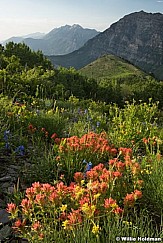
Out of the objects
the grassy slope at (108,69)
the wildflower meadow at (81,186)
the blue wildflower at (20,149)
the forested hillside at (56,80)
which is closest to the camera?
the wildflower meadow at (81,186)

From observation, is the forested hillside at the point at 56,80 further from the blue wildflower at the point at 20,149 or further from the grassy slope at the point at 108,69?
the grassy slope at the point at 108,69

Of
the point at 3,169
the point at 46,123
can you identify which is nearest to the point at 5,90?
the point at 46,123

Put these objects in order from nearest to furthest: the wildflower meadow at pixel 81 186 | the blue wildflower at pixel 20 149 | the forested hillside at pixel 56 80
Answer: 1. the wildflower meadow at pixel 81 186
2. the blue wildflower at pixel 20 149
3. the forested hillside at pixel 56 80

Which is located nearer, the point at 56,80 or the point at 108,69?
the point at 56,80

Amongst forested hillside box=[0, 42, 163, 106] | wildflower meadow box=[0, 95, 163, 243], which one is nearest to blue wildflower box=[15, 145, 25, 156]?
wildflower meadow box=[0, 95, 163, 243]

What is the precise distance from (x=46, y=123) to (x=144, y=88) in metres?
52.3

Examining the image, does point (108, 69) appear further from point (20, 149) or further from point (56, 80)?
point (20, 149)

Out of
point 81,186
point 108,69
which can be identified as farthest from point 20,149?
point 108,69

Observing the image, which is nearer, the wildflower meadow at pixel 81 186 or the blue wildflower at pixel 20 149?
the wildflower meadow at pixel 81 186

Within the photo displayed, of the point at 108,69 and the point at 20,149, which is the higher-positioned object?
the point at 108,69

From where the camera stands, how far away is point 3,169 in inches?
136

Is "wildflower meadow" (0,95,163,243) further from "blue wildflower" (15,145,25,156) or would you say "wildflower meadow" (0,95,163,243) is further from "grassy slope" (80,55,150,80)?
"grassy slope" (80,55,150,80)

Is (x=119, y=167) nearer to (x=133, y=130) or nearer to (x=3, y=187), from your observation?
(x=3, y=187)

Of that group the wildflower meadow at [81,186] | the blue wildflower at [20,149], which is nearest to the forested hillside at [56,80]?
the wildflower meadow at [81,186]
